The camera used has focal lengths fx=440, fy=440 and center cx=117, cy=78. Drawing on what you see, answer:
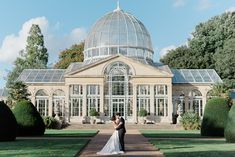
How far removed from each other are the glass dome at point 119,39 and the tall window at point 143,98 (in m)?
4.80

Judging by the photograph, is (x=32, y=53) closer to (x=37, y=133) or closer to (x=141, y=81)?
(x=141, y=81)

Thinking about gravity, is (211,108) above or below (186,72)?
below

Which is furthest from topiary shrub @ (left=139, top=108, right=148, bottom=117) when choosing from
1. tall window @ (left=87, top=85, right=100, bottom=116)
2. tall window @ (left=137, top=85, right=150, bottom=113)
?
tall window @ (left=87, top=85, right=100, bottom=116)

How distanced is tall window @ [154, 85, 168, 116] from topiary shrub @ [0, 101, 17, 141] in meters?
26.9

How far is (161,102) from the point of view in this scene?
4884 centimetres

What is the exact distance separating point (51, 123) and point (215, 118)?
1794 centimetres

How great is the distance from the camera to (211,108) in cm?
2981

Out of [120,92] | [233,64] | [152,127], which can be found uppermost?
[233,64]

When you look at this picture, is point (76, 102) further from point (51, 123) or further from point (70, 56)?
point (70, 56)

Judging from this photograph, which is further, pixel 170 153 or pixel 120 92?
pixel 120 92

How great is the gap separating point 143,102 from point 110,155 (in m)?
31.7

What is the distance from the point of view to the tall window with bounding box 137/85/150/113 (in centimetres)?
4875

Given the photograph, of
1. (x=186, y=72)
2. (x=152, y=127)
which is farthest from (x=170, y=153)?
(x=186, y=72)

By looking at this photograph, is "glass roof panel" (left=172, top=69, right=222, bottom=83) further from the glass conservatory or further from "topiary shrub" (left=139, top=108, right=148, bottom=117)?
"topiary shrub" (left=139, top=108, right=148, bottom=117)
